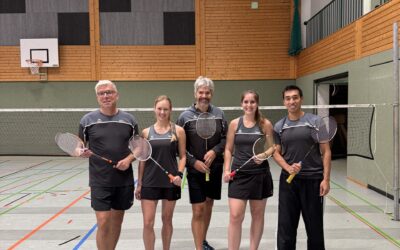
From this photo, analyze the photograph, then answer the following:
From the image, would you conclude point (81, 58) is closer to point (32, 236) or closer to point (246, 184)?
point (32, 236)

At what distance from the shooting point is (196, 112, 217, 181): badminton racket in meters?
3.86

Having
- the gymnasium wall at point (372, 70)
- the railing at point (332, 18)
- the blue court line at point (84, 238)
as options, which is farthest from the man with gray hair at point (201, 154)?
the railing at point (332, 18)

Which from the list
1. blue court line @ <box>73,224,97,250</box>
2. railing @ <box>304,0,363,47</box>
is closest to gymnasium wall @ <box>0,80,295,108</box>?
railing @ <box>304,0,363,47</box>

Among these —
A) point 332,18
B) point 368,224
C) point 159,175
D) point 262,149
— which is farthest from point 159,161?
point 332,18

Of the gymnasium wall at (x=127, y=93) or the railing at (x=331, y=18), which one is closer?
the railing at (x=331, y=18)

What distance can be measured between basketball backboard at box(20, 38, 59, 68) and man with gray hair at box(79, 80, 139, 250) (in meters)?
12.1

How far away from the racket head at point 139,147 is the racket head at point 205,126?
1.92 feet

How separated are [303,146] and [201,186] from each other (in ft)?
3.82

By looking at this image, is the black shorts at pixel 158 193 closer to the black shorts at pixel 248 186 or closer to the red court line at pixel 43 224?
the black shorts at pixel 248 186

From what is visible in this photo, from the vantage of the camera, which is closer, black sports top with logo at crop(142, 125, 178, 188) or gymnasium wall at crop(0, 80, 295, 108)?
black sports top with logo at crop(142, 125, 178, 188)

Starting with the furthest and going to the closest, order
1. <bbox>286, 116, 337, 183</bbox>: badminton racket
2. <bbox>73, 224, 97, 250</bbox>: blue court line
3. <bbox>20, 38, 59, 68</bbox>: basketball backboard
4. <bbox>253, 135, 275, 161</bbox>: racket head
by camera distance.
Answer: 1. <bbox>20, 38, 59, 68</bbox>: basketball backboard
2. <bbox>73, 224, 97, 250</bbox>: blue court line
3. <bbox>253, 135, 275, 161</bbox>: racket head
4. <bbox>286, 116, 337, 183</bbox>: badminton racket

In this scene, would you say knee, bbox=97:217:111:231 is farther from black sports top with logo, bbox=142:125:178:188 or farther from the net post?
the net post

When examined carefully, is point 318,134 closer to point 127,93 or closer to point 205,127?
point 205,127

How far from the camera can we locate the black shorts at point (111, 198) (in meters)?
3.45
